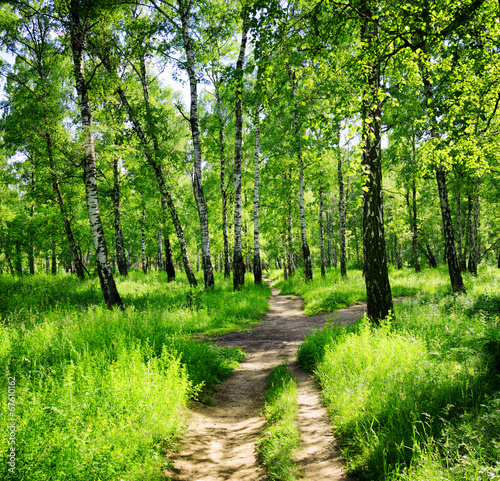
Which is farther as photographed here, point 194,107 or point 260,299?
point 260,299

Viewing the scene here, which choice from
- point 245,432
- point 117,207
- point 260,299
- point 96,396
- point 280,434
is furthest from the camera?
point 117,207

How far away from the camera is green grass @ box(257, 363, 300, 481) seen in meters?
3.21

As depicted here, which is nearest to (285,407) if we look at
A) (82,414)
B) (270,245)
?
(82,414)

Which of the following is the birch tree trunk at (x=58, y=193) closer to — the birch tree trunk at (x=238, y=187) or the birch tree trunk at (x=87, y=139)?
the birch tree trunk at (x=87, y=139)

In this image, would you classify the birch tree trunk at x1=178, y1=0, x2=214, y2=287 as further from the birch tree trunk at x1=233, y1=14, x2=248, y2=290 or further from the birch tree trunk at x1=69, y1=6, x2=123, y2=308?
the birch tree trunk at x1=69, y1=6, x2=123, y2=308

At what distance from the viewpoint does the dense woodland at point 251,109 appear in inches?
→ 168

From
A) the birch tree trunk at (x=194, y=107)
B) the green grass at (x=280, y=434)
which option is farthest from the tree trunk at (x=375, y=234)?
the birch tree trunk at (x=194, y=107)

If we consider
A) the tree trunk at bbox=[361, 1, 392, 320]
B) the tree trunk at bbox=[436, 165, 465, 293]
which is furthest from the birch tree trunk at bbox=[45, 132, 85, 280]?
the tree trunk at bbox=[436, 165, 465, 293]

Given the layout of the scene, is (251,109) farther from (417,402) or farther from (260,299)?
(417,402)

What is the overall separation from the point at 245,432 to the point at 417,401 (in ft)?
8.11

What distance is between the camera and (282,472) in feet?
10.3

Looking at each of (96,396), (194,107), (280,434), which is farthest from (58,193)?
(280,434)

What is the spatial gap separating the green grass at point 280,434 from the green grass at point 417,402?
0.59 m

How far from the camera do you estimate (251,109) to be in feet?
38.5
